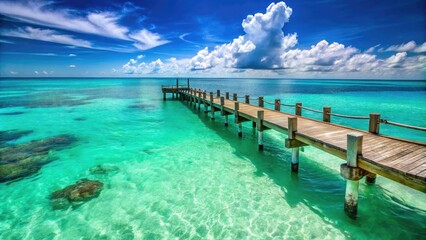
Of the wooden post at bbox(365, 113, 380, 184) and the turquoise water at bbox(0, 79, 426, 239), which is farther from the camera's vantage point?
the wooden post at bbox(365, 113, 380, 184)

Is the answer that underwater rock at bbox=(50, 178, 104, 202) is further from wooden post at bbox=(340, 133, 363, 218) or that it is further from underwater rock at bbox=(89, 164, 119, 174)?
wooden post at bbox=(340, 133, 363, 218)

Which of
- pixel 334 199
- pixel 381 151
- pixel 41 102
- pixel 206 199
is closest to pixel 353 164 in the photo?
pixel 381 151

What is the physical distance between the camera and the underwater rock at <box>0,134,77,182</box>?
31.6 feet

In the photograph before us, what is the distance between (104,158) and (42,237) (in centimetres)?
562

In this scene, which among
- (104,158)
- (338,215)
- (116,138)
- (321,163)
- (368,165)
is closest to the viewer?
(368,165)

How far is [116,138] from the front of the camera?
15.0 metres

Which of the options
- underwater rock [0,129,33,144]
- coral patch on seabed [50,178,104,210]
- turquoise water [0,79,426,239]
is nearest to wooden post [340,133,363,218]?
turquoise water [0,79,426,239]

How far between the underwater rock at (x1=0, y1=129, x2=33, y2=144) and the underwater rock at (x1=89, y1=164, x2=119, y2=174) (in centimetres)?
907

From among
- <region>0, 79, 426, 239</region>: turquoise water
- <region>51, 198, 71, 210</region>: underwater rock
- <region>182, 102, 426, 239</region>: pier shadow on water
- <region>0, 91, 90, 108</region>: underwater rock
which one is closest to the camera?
<region>182, 102, 426, 239</region>: pier shadow on water

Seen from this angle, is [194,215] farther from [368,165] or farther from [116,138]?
[116,138]

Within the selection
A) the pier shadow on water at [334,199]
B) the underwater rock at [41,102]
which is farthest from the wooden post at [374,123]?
the underwater rock at [41,102]

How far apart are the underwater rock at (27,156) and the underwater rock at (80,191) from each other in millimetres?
2760

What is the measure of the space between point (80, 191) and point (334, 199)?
8.35 m

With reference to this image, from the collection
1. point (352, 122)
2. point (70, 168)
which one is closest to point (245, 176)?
point (70, 168)
